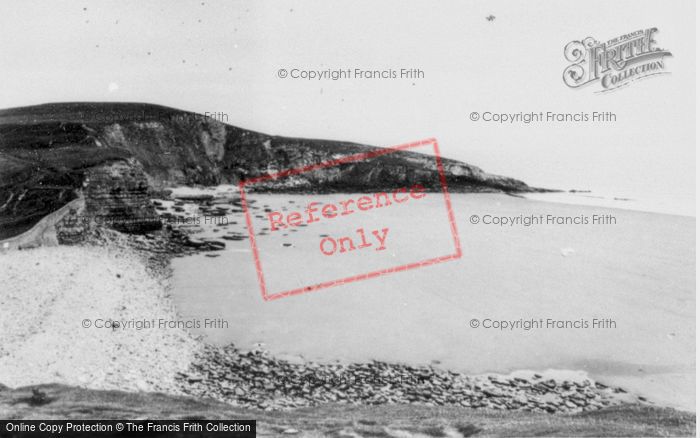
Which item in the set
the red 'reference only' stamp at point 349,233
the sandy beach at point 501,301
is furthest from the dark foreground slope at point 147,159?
the sandy beach at point 501,301

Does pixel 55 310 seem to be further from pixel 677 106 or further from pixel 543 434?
pixel 677 106

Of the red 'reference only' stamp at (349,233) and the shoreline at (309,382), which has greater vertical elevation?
the red 'reference only' stamp at (349,233)

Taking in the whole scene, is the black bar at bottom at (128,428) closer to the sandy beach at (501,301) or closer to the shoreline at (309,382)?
the shoreline at (309,382)

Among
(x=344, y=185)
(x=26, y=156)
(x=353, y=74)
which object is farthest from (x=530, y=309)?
(x=26, y=156)

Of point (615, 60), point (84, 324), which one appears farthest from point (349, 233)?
point (615, 60)

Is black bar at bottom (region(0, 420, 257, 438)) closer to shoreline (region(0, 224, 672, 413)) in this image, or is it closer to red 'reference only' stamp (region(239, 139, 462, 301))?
shoreline (region(0, 224, 672, 413))

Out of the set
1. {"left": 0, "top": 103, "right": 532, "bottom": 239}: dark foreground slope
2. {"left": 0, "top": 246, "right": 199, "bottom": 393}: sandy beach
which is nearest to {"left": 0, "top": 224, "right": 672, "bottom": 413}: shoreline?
{"left": 0, "top": 246, "right": 199, "bottom": 393}: sandy beach
